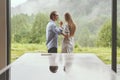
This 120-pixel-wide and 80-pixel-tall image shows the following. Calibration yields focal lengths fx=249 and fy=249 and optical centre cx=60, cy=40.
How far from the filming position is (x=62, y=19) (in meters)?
4.59

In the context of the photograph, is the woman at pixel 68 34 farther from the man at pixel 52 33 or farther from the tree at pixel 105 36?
the tree at pixel 105 36

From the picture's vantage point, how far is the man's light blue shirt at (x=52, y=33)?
442cm

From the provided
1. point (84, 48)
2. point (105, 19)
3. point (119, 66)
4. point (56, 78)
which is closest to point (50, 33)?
point (84, 48)

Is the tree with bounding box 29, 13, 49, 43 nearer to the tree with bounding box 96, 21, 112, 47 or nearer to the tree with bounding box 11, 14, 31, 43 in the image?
the tree with bounding box 11, 14, 31, 43

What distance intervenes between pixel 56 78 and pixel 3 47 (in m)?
3.22

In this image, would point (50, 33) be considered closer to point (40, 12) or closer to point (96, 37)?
point (40, 12)

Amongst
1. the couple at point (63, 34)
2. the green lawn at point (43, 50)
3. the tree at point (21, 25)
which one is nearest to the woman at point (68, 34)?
the couple at point (63, 34)

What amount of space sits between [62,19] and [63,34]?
28 cm

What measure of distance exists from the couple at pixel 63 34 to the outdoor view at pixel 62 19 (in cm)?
7

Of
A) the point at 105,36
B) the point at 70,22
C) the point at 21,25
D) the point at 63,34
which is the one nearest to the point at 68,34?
the point at 63,34

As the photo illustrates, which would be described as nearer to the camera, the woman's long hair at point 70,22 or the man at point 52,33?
the man at point 52,33

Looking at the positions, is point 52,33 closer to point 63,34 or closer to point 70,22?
point 63,34

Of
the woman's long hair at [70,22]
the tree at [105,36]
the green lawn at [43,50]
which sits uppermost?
the woman's long hair at [70,22]

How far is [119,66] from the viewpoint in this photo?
15.2 ft
